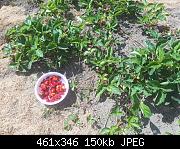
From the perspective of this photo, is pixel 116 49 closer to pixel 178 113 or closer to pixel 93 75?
pixel 93 75

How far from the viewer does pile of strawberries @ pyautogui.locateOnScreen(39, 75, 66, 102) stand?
Answer: 357cm

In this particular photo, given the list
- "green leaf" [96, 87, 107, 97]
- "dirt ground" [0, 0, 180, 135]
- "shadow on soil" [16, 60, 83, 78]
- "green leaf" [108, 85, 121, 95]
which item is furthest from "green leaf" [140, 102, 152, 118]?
"shadow on soil" [16, 60, 83, 78]

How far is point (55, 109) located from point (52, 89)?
0.19 m

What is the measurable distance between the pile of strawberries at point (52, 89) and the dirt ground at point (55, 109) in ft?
0.29

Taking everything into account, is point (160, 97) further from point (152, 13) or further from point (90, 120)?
point (152, 13)

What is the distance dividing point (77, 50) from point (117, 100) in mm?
696

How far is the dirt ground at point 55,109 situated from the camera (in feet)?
11.2

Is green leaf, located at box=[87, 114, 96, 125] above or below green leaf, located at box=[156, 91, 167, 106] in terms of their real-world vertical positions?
below

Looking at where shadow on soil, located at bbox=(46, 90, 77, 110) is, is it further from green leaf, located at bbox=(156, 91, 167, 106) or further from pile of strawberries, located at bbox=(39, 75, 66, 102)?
green leaf, located at bbox=(156, 91, 167, 106)

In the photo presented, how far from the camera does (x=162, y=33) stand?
13.3ft

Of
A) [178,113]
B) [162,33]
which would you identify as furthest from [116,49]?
[178,113]

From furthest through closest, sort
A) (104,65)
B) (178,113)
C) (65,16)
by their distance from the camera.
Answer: (65,16), (104,65), (178,113)

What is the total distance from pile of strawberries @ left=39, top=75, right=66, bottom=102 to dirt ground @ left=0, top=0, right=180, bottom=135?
0.09 m

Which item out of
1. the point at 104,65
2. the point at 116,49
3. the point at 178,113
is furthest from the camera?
the point at 116,49
